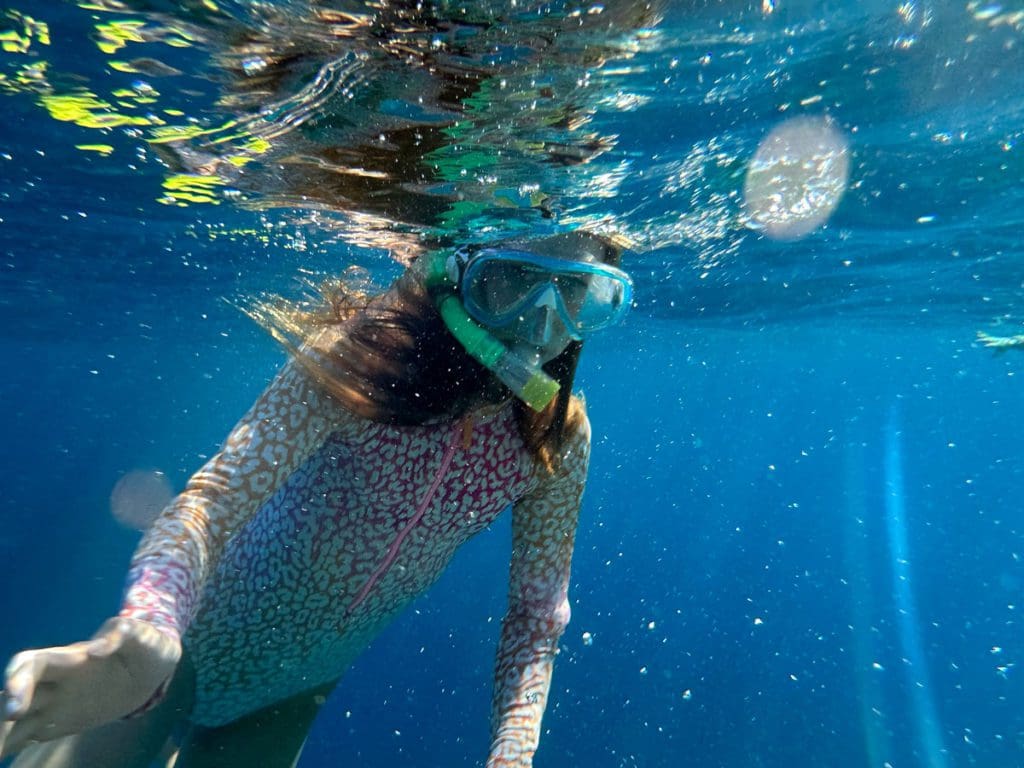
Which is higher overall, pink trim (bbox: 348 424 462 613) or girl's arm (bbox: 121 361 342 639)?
girl's arm (bbox: 121 361 342 639)

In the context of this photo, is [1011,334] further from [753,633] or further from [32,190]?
[32,190]

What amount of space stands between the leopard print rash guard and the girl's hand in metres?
0.98

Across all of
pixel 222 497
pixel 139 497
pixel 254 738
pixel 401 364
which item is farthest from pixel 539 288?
pixel 139 497

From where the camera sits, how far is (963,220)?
1334 centimetres

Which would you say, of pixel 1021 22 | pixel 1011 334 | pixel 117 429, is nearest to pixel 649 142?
pixel 1021 22

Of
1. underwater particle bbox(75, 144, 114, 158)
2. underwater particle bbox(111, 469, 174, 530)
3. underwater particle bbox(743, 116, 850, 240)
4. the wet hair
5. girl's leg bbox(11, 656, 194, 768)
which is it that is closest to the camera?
girl's leg bbox(11, 656, 194, 768)

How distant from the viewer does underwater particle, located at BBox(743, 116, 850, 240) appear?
8.48 m

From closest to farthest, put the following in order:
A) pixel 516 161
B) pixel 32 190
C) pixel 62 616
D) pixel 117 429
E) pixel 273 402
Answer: pixel 273 402 → pixel 516 161 → pixel 32 190 → pixel 62 616 → pixel 117 429

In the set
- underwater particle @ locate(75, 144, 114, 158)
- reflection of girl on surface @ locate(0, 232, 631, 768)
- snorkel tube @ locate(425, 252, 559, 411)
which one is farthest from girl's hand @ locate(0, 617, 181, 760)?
underwater particle @ locate(75, 144, 114, 158)

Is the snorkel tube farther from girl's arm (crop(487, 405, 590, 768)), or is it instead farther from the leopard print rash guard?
girl's arm (crop(487, 405, 590, 768))

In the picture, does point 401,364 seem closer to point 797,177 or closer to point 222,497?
point 222,497

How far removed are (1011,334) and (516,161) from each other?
83.9 feet

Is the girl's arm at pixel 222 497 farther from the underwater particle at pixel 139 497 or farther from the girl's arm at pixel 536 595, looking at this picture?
the underwater particle at pixel 139 497

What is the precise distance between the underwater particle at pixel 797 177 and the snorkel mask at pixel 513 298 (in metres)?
5.71
